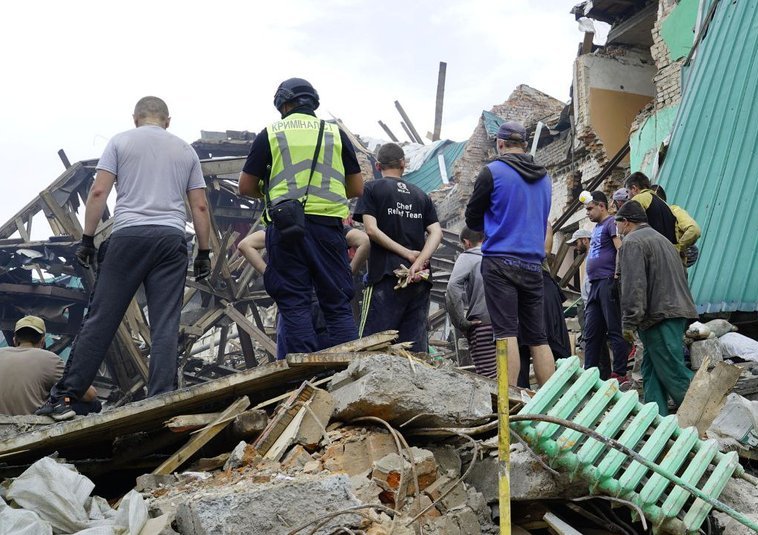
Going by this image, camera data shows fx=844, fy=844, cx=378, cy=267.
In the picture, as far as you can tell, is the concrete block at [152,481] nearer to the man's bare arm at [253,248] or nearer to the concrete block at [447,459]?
the concrete block at [447,459]

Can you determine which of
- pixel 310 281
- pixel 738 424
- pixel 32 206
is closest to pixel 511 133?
pixel 310 281

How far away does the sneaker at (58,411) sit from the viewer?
421 centimetres

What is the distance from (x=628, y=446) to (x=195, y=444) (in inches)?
75.5

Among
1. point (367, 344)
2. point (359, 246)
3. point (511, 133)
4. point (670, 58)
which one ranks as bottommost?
point (367, 344)

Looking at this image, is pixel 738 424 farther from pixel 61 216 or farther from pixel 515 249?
pixel 61 216

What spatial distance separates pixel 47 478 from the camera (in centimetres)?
322

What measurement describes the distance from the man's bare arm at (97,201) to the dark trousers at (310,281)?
0.92 meters

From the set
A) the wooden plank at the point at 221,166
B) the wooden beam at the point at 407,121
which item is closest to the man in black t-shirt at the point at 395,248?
the wooden plank at the point at 221,166

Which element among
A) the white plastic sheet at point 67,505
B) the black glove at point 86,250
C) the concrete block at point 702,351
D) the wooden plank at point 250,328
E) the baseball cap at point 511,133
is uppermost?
the baseball cap at point 511,133

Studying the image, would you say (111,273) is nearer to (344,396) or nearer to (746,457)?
(344,396)

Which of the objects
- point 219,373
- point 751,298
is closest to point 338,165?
point 751,298

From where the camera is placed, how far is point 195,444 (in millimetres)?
3787

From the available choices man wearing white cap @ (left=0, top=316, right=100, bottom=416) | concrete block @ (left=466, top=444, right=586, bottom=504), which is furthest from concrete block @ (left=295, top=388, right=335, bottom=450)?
man wearing white cap @ (left=0, top=316, right=100, bottom=416)

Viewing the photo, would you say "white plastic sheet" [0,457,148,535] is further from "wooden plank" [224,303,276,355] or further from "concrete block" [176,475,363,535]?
"wooden plank" [224,303,276,355]
